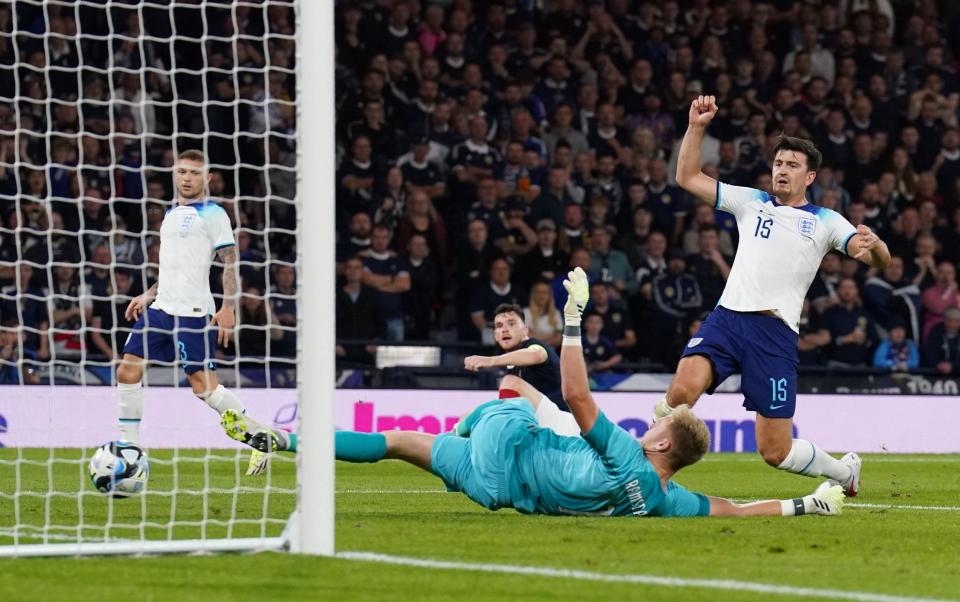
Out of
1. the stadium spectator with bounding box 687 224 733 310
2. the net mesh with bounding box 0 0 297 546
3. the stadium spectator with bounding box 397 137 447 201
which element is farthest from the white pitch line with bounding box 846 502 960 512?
the stadium spectator with bounding box 397 137 447 201

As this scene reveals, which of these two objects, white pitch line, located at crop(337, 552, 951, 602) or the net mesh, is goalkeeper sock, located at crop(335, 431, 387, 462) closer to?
white pitch line, located at crop(337, 552, 951, 602)

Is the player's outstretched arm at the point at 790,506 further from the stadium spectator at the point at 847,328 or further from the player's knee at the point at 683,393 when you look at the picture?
the stadium spectator at the point at 847,328

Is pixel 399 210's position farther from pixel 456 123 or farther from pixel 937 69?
pixel 937 69

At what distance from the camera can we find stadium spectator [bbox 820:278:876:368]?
1808 centimetres

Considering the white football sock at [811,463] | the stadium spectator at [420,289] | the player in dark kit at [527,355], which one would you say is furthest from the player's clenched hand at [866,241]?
the stadium spectator at [420,289]

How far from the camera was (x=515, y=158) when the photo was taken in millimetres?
18625

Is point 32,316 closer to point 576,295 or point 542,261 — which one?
point 542,261

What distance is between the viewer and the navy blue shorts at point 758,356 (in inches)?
362

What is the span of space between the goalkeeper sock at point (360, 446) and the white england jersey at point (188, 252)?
253cm

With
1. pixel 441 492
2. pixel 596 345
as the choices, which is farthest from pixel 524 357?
pixel 596 345

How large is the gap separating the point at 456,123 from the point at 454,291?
225cm

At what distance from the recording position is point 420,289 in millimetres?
17609

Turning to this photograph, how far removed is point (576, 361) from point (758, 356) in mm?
2241

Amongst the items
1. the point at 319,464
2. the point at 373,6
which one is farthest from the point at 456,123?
the point at 319,464
